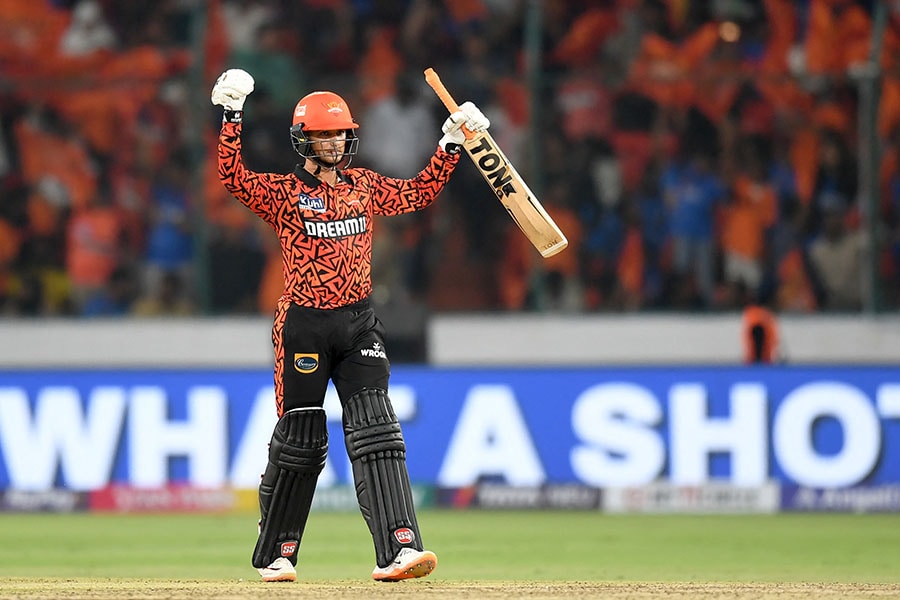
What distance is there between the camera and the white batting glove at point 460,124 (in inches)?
341

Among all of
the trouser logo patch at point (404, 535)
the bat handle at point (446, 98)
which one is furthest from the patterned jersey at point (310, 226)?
the trouser logo patch at point (404, 535)

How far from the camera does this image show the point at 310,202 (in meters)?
8.44

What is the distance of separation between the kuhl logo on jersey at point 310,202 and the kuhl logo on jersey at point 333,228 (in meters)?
0.07

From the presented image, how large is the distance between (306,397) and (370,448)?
389 mm

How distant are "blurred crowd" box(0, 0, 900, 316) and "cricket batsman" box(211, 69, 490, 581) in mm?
7454

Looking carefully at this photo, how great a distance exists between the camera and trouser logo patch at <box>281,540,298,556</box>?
8727 millimetres

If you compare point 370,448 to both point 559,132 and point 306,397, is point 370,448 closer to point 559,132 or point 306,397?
point 306,397

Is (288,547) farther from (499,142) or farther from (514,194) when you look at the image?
(499,142)

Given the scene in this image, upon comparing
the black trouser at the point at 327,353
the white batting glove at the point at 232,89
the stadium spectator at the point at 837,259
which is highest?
the white batting glove at the point at 232,89

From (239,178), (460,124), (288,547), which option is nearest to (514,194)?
(460,124)

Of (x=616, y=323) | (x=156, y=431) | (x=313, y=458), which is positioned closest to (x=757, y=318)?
(x=616, y=323)

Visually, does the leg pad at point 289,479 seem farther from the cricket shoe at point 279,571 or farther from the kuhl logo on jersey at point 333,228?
the kuhl logo on jersey at point 333,228

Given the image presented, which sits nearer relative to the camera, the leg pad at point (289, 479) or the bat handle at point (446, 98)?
the leg pad at point (289, 479)

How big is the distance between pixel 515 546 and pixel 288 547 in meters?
3.63
